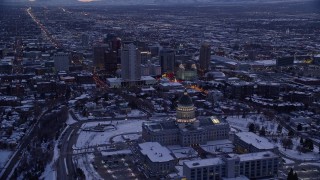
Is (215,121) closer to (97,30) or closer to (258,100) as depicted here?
(258,100)

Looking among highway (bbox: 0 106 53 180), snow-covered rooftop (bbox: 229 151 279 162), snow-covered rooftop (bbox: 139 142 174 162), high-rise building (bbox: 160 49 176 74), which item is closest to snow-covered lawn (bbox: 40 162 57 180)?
highway (bbox: 0 106 53 180)

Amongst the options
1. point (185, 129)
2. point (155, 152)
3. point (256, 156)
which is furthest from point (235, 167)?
point (185, 129)

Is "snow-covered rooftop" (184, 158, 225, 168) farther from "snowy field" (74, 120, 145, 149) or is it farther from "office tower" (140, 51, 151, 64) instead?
"office tower" (140, 51, 151, 64)

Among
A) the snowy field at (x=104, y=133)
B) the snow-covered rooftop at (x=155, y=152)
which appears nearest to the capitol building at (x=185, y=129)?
the snow-covered rooftop at (x=155, y=152)

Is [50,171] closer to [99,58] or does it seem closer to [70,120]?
[70,120]

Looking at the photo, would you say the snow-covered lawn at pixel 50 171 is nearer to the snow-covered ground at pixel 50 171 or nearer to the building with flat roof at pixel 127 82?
the snow-covered ground at pixel 50 171

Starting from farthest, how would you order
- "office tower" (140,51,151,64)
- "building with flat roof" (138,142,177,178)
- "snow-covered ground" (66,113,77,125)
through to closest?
"office tower" (140,51,151,64), "snow-covered ground" (66,113,77,125), "building with flat roof" (138,142,177,178)
